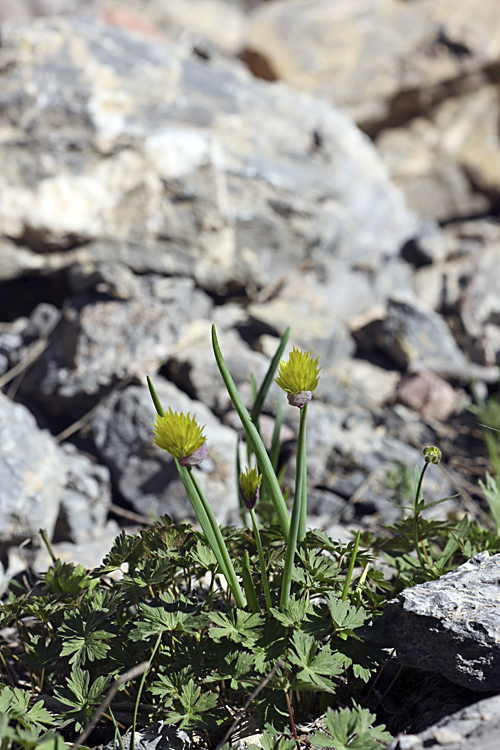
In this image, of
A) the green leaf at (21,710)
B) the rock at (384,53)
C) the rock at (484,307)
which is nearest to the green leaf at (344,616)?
the green leaf at (21,710)

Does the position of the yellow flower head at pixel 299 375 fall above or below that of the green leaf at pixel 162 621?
above

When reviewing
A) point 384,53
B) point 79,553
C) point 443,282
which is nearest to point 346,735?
point 79,553

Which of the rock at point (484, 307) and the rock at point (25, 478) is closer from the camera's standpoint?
the rock at point (25, 478)

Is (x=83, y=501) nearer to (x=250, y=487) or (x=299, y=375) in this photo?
(x=250, y=487)

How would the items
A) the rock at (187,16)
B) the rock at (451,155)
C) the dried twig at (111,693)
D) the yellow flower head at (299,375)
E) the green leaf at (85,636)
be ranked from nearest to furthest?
the dried twig at (111,693), the yellow flower head at (299,375), the green leaf at (85,636), the rock at (451,155), the rock at (187,16)

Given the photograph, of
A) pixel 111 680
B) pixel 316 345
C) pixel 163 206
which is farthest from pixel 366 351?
pixel 111 680

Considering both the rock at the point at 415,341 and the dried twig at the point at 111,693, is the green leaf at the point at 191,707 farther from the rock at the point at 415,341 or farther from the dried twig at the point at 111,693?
the rock at the point at 415,341

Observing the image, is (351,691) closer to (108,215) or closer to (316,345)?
(316,345)

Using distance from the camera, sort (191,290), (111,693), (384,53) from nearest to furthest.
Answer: (111,693) → (191,290) → (384,53)
